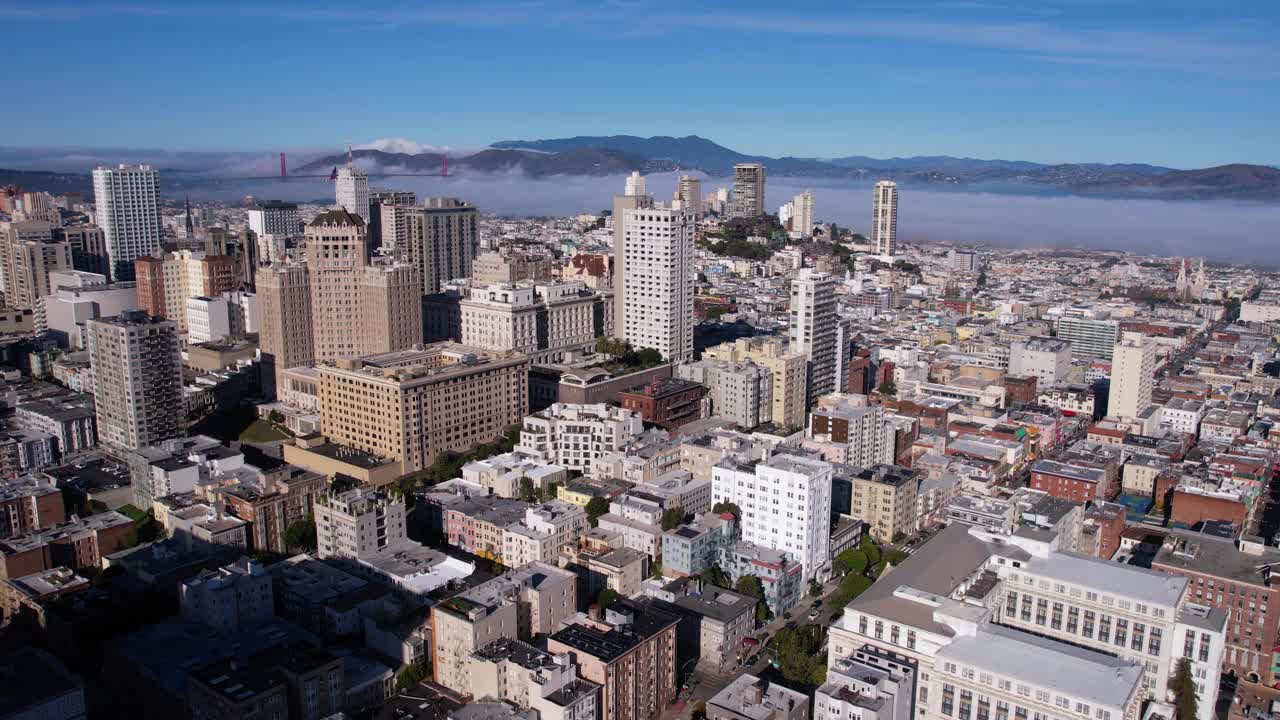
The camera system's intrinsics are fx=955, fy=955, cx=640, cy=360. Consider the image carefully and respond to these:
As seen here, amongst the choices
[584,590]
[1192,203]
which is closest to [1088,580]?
[584,590]

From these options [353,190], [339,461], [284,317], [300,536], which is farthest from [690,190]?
[300,536]

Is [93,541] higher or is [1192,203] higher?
[1192,203]

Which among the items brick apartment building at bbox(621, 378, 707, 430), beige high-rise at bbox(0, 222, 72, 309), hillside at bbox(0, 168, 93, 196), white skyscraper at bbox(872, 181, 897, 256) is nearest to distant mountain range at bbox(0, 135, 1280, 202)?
hillside at bbox(0, 168, 93, 196)

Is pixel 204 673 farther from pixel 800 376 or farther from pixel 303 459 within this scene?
pixel 800 376

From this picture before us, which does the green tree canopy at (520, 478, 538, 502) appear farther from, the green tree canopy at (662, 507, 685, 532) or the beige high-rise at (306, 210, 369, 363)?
the beige high-rise at (306, 210, 369, 363)

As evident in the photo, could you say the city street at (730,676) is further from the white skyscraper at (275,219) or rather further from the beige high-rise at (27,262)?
the white skyscraper at (275,219)
